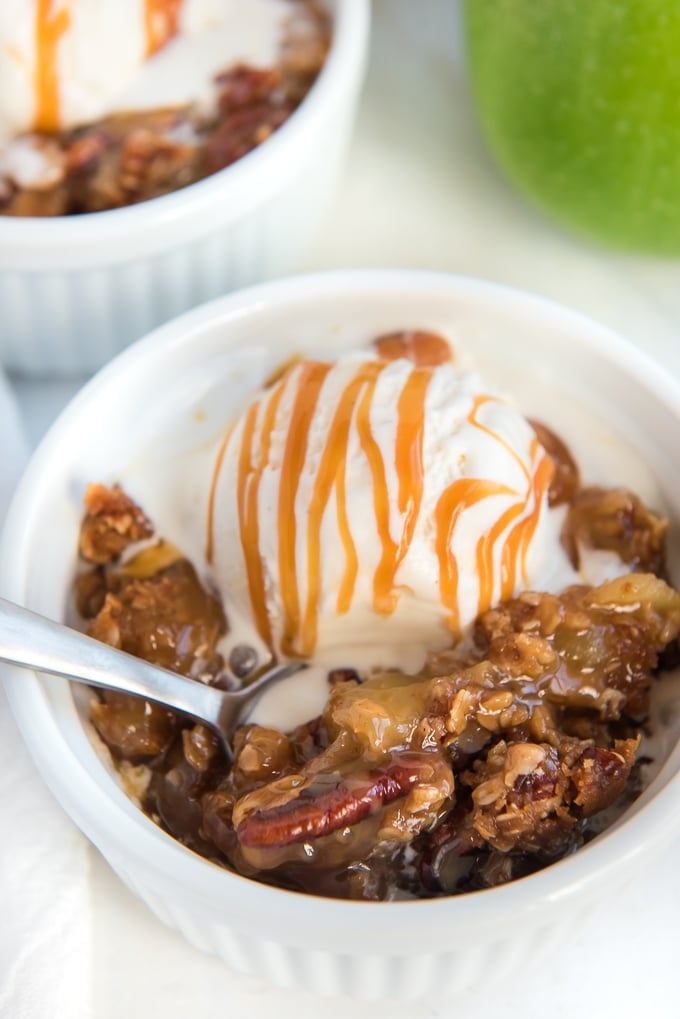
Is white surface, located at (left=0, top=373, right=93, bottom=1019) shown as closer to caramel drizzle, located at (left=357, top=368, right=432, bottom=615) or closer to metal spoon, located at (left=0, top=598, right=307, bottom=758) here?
metal spoon, located at (left=0, top=598, right=307, bottom=758)

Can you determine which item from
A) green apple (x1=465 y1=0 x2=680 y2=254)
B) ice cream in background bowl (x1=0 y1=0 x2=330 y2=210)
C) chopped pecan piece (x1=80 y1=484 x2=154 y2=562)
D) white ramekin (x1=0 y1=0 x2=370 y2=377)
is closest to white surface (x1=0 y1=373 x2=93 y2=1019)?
chopped pecan piece (x1=80 y1=484 x2=154 y2=562)

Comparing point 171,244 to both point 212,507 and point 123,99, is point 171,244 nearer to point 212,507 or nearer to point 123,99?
point 123,99

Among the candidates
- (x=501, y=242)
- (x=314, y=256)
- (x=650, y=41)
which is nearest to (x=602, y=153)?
(x=650, y=41)

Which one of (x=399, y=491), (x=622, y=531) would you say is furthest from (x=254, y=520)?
(x=622, y=531)

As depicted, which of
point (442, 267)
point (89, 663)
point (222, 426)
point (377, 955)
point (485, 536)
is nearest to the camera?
point (377, 955)

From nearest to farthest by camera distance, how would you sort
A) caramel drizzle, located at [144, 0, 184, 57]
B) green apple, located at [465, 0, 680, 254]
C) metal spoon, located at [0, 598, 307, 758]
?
1. metal spoon, located at [0, 598, 307, 758]
2. green apple, located at [465, 0, 680, 254]
3. caramel drizzle, located at [144, 0, 184, 57]

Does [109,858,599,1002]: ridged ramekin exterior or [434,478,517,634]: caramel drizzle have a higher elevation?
[434,478,517,634]: caramel drizzle

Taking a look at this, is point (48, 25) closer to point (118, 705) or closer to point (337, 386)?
point (337, 386)
